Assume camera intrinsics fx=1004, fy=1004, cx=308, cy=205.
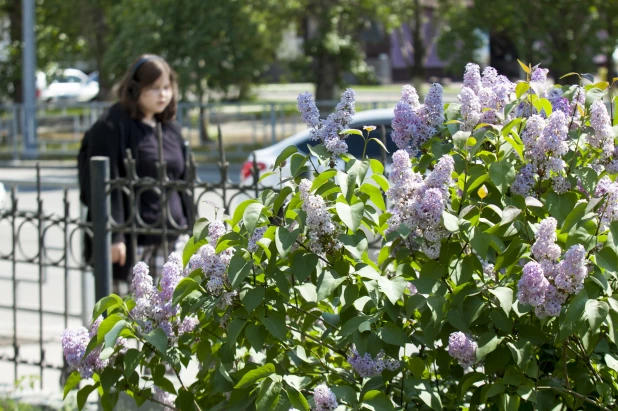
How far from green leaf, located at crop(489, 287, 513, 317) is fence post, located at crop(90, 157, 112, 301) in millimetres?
2644

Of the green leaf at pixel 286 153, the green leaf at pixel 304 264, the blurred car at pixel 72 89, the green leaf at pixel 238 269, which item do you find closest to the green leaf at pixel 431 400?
the green leaf at pixel 304 264

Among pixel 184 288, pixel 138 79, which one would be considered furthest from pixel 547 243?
pixel 138 79

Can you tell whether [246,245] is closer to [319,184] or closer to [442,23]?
[319,184]

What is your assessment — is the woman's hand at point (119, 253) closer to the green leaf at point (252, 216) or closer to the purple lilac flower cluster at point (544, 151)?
the green leaf at point (252, 216)

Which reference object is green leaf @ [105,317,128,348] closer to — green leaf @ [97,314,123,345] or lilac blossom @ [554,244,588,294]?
green leaf @ [97,314,123,345]

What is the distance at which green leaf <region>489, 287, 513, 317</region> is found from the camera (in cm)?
199

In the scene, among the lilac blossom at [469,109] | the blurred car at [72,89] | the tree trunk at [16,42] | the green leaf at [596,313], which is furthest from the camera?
the blurred car at [72,89]

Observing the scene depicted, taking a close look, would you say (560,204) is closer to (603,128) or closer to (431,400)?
(603,128)

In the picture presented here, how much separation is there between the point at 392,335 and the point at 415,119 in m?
0.53

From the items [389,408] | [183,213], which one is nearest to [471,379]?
[389,408]

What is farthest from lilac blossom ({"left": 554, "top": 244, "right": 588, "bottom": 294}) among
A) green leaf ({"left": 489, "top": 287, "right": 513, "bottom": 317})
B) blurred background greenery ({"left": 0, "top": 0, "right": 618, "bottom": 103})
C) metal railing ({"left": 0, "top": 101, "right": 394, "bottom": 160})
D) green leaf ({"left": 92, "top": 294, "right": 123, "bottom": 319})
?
blurred background greenery ({"left": 0, "top": 0, "right": 618, "bottom": 103})

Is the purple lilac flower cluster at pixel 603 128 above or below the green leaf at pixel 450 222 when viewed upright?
above

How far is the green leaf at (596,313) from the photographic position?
1880 millimetres

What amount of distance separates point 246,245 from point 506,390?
0.64 m
